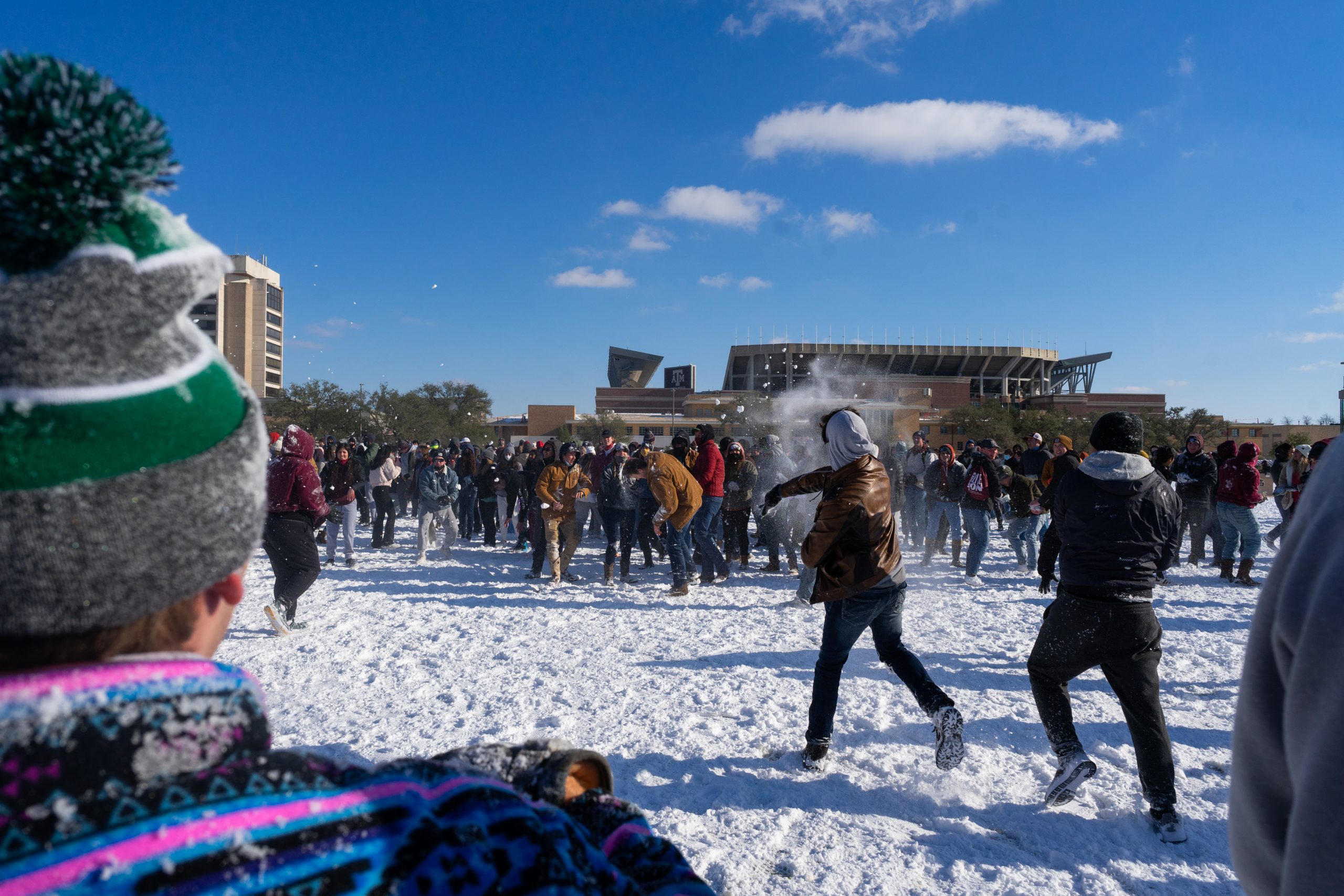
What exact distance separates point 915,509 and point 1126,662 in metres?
8.64

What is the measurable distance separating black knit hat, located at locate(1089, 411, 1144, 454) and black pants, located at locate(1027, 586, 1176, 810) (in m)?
0.75

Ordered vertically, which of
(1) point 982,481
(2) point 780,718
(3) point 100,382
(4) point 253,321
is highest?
(4) point 253,321

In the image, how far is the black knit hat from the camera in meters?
3.52

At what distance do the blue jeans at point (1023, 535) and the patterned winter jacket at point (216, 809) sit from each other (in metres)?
10.5

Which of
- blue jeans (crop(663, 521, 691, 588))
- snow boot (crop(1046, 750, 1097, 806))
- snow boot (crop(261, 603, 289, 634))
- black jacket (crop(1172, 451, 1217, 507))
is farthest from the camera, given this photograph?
black jacket (crop(1172, 451, 1217, 507))

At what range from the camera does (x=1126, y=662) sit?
3264mm

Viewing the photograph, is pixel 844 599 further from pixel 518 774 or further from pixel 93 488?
pixel 93 488

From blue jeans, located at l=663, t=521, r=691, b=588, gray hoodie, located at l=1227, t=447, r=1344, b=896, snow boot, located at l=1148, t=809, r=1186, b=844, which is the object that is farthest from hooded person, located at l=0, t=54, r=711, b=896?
blue jeans, located at l=663, t=521, r=691, b=588

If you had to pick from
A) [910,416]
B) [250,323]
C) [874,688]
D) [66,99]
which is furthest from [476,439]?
[66,99]

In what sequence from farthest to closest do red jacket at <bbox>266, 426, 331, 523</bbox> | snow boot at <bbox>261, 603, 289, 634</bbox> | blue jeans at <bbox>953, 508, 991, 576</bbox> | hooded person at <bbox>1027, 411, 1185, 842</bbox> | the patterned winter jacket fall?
blue jeans at <bbox>953, 508, 991, 576</bbox>
snow boot at <bbox>261, 603, 289, 634</bbox>
red jacket at <bbox>266, 426, 331, 523</bbox>
hooded person at <bbox>1027, 411, 1185, 842</bbox>
the patterned winter jacket

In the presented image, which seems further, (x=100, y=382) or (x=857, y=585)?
(x=857, y=585)

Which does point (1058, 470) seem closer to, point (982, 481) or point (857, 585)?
Result: point (982, 481)

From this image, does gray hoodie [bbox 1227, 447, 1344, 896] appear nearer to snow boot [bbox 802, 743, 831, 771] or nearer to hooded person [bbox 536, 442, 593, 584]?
snow boot [bbox 802, 743, 831, 771]

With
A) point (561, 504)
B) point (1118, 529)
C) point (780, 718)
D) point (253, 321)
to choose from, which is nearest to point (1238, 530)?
point (1118, 529)
